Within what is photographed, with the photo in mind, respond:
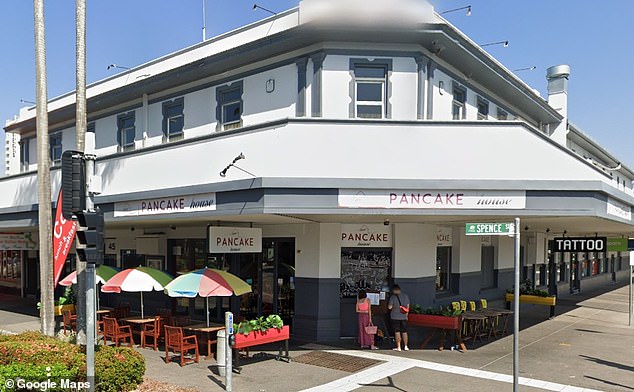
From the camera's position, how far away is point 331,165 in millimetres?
10781

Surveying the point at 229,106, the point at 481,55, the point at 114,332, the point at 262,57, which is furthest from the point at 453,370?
the point at 229,106

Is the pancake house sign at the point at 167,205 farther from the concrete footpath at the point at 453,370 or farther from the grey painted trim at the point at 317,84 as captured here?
the grey painted trim at the point at 317,84

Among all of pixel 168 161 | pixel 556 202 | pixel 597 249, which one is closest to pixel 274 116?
pixel 168 161

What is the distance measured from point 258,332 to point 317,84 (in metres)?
6.29

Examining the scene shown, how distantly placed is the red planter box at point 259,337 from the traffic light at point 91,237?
13.7 feet

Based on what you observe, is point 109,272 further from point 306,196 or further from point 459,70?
point 459,70

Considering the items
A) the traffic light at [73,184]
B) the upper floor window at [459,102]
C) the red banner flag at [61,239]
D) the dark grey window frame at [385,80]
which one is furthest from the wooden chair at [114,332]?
the upper floor window at [459,102]

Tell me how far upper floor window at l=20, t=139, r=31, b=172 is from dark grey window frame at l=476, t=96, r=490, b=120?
2097cm

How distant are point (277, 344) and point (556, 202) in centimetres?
743

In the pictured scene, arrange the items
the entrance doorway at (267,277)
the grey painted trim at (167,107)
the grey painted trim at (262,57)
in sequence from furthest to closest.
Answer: the grey painted trim at (167,107), the entrance doorway at (267,277), the grey painted trim at (262,57)

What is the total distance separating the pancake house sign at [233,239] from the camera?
12.6 m

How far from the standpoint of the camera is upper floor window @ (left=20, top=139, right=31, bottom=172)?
25.5 m

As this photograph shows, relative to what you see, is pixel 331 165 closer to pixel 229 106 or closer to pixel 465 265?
pixel 229 106

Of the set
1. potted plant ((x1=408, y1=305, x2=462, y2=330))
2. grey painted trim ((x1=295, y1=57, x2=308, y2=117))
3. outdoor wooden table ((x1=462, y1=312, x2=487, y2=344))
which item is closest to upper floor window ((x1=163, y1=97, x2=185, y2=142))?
grey painted trim ((x1=295, y1=57, x2=308, y2=117))
